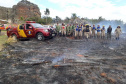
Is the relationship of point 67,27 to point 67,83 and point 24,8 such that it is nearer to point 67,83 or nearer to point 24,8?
point 67,83

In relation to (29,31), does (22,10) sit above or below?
above

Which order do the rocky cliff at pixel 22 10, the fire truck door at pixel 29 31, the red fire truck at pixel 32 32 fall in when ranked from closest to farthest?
the red fire truck at pixel 32 32, the fire truck door at pixel 29 31, the rocky cliff at pixel 22 10

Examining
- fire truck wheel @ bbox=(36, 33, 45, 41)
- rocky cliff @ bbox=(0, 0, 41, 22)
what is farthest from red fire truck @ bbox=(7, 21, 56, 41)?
rocky cliff @ bbox=(0, 0, 41, 22)

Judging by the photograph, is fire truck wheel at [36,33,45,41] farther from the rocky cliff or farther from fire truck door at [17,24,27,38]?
the rocky cliff

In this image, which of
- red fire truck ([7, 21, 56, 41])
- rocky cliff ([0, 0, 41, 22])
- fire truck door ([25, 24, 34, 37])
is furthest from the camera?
rocky cliff ([0, 0, 41, 22])

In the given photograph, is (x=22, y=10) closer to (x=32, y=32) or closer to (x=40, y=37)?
(x=32, y=32)

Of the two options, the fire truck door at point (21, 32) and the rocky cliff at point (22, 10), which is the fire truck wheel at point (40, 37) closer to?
the fire truck door at point (21, 32)

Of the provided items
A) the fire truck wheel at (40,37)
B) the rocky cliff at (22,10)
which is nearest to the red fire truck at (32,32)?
the fire truck wheel at (40,37)

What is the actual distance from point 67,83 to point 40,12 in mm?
59173

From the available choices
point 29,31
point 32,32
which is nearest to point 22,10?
point 29,31

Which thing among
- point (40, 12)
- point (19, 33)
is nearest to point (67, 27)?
point (19, 33)

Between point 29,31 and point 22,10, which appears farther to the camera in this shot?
point 22,10

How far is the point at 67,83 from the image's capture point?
2.98 meters

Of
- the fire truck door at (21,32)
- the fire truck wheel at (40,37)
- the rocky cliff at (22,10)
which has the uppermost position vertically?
the rocky cliff at (22,10)
